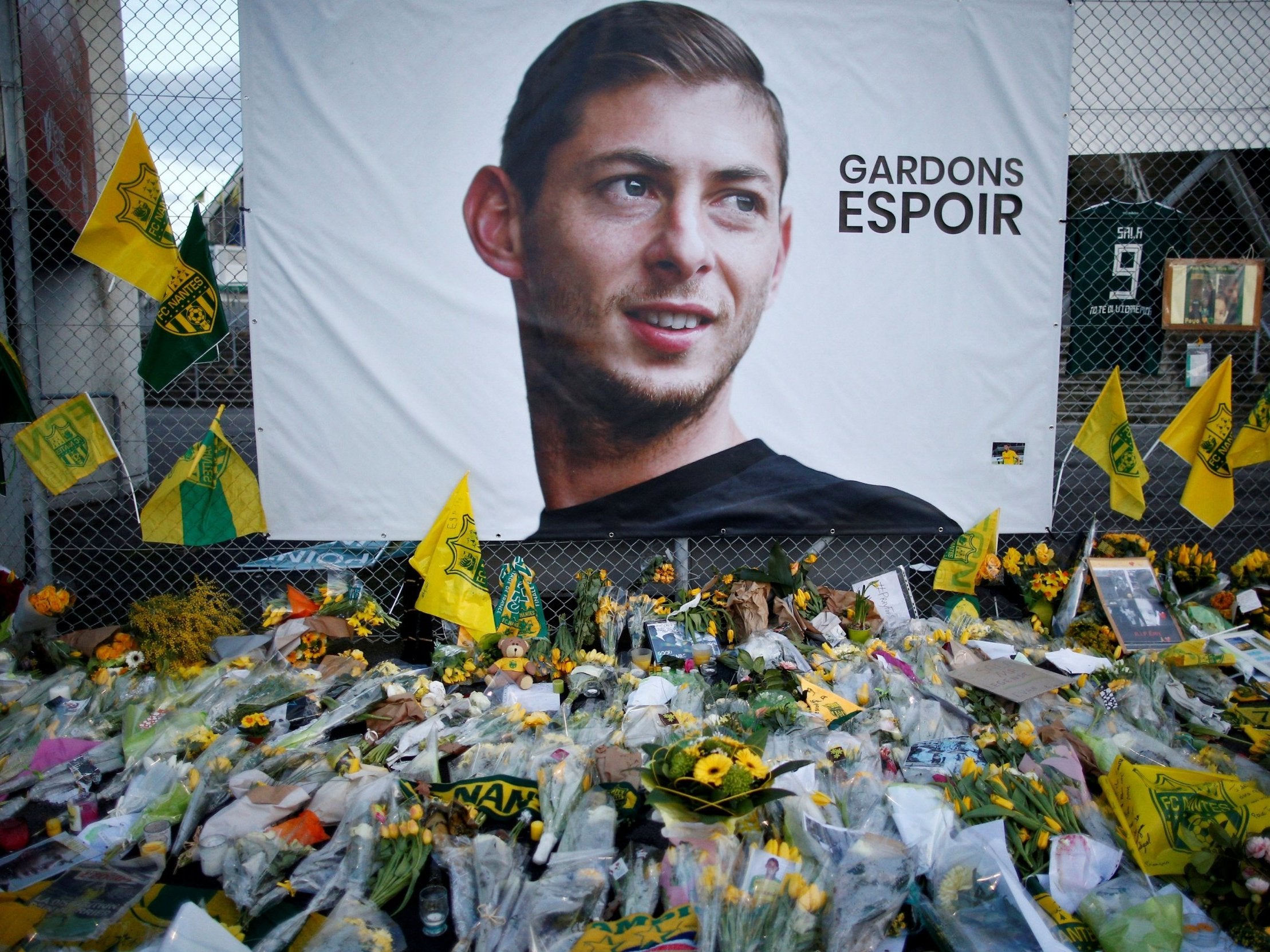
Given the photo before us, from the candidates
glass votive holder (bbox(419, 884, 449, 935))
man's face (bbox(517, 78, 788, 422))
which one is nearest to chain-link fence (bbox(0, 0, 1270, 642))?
man's face (bbox(517, 78, 788, 422))

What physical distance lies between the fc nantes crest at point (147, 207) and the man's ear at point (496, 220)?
1.32 m

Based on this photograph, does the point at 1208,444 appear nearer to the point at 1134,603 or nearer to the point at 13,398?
the point at 1134,603

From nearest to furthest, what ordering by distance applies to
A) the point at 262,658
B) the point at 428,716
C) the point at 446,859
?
the point at 446,859, the point at 428,716, the point at 262,658

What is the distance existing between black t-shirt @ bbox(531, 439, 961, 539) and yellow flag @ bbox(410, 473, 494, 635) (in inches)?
14.5

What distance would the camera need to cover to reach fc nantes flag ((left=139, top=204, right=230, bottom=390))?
3354 millimetres

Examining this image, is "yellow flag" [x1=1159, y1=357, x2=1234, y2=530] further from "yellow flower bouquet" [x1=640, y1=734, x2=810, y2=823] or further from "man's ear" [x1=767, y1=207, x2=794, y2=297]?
"yellow flower bouquet" [x1=640, y1=734, x2=810, y2=823]

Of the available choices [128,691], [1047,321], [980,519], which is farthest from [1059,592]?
[128,691]

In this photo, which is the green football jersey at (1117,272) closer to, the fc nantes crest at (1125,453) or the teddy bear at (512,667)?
the fc nantes crest at (1125,453)

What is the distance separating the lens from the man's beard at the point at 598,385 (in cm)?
354

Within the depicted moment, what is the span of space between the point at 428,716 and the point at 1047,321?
140 inches

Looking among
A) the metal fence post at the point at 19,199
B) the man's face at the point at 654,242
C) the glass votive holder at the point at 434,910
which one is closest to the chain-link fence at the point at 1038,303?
the metal fence post at the point at 19,199

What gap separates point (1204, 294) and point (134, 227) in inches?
208

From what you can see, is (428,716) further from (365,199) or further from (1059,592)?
(1059,592)

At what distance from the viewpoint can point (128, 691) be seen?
303 centimetres
